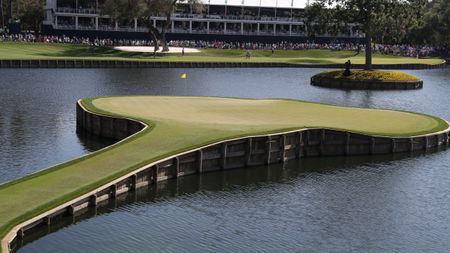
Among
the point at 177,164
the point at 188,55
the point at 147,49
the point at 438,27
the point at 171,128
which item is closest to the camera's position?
the point at 177,164

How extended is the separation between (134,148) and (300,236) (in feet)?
43.2

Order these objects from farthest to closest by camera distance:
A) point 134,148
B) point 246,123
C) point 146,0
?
1. point 146,0
2. point 246,123
3. point 134,148

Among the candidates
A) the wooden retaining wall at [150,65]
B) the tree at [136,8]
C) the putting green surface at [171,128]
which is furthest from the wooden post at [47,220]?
the tree at [136,8]

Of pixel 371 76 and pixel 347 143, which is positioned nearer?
pixel 347 143

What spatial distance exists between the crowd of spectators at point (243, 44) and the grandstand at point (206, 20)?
12.3 ft

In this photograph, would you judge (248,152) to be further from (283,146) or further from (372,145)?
(372,145)

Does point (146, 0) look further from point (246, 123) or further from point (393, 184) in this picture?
point (393, 184)

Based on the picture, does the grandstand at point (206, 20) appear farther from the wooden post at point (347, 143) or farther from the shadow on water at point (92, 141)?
the wooden post at point (347, 143)

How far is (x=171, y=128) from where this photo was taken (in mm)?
45375

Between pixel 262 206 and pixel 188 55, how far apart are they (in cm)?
A: 10262

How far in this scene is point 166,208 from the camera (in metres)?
33.9

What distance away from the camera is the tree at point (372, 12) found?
98.4 metres

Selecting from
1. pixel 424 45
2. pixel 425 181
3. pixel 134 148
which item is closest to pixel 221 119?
pixel 134 148

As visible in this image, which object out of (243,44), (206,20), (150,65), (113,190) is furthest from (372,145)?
(206,20)
